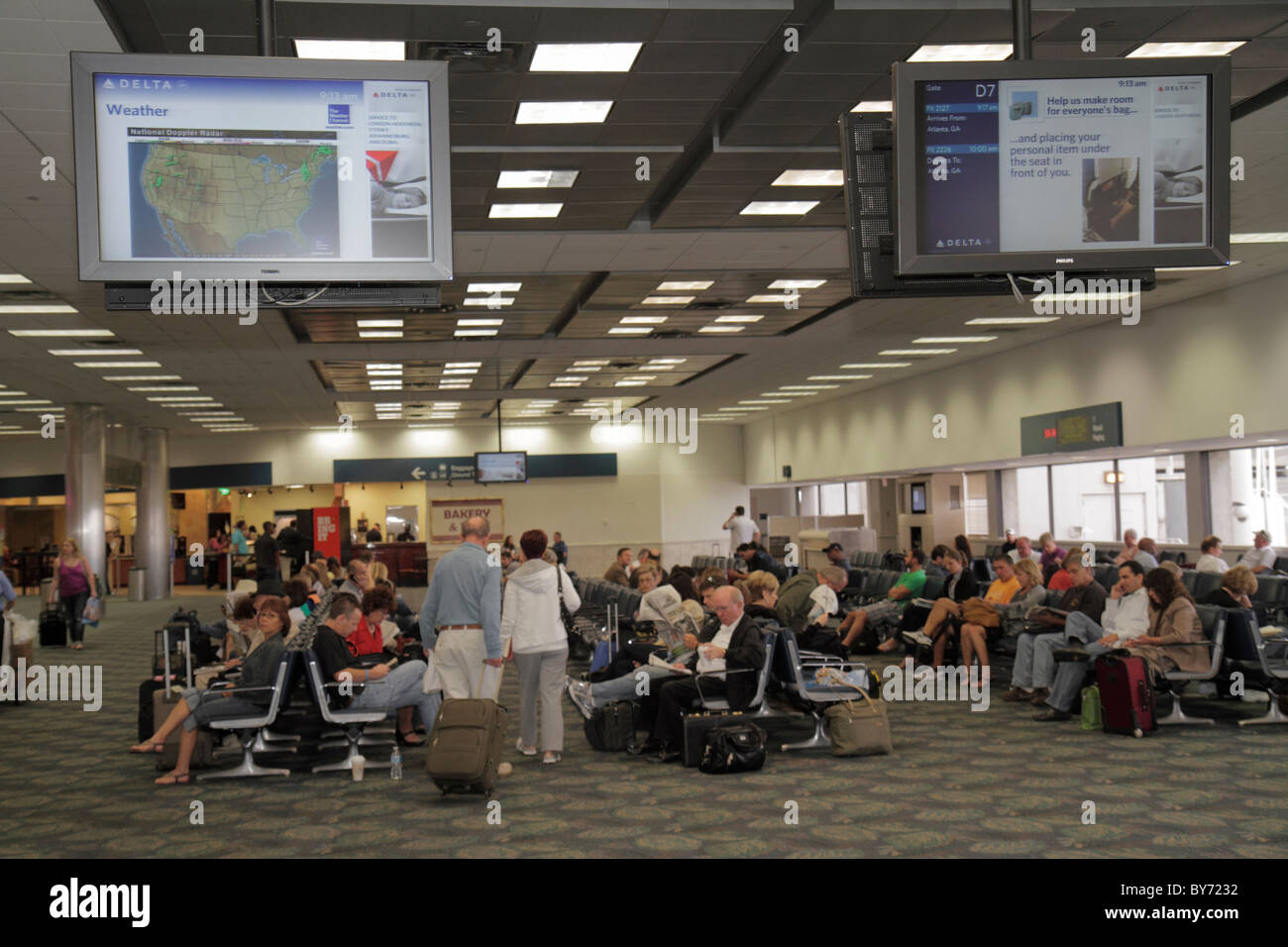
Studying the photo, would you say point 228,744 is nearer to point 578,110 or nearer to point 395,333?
point 578,110

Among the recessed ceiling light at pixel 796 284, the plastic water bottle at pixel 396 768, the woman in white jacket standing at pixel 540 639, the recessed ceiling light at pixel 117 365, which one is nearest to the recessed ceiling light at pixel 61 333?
the recessed ceiling light at pixel 117 365

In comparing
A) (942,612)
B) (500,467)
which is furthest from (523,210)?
(500,467)

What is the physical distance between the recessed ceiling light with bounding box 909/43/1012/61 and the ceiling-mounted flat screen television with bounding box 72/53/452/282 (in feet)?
12.0

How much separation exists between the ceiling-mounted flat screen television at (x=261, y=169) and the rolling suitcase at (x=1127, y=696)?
241 inches

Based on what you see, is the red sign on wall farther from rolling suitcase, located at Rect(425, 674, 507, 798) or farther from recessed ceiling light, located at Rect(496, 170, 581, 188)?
rolling suitcase, located at Rect(425, 674, 507, 798)

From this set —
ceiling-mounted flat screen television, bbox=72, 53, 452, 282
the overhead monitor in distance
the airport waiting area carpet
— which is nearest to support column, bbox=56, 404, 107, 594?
the overhead monitor in distance

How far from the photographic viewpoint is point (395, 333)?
1789cm

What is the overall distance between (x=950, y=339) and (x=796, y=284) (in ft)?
17.2

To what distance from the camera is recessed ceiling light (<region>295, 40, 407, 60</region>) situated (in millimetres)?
6992

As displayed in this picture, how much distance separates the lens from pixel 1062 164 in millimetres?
5363

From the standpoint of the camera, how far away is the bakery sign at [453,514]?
1350 inches

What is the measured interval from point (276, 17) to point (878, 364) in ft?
56.2

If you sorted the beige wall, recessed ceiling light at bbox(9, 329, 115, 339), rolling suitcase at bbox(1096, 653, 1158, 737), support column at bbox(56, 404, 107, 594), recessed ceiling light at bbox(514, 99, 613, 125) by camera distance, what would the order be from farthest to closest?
support column at bbox(56, 404, 107, 594) → recessed ceiling light at bbox(9, 329, 115, 339) → the beige wall → rolling suitcase at bbox(1096, 653, 1158, 737) → recessed ceiling light at bbox(514, 99, 613, 125)
